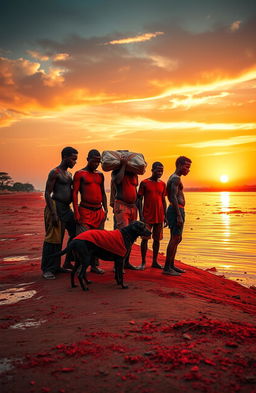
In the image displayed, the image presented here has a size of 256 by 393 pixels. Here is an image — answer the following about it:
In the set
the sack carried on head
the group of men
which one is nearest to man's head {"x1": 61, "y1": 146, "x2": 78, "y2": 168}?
the group of men

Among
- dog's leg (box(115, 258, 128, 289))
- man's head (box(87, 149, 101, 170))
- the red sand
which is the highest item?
man's head (box(87, 149, 101, 170))

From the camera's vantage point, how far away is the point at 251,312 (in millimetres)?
4617

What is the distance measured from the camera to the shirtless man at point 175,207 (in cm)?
639

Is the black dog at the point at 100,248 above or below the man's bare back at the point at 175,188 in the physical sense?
below

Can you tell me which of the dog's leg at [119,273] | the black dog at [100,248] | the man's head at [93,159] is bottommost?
the dog's leg at [119,273]

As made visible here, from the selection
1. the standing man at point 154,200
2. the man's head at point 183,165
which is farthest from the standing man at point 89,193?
the man's head at point 183,165

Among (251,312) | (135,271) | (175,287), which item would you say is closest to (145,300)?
(175,287)

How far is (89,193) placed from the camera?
6.13 metres

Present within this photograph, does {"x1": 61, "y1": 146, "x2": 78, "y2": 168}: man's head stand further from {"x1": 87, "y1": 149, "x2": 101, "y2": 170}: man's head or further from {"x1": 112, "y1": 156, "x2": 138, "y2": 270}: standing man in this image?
{"x1": 112, "y1": 156, "x2": 138, "y2": 270}: standing man

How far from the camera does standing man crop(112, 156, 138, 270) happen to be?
6355 millimetres

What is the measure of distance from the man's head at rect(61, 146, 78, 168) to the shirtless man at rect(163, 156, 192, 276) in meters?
1.99

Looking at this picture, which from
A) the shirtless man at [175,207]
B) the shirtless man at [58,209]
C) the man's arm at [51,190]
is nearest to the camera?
the man's arm at [51,190]

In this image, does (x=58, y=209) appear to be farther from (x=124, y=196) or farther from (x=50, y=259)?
(x=124, y=196)

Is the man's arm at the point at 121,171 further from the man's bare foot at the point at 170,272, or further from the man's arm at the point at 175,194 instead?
the man's bare foot at the point at 170,272
